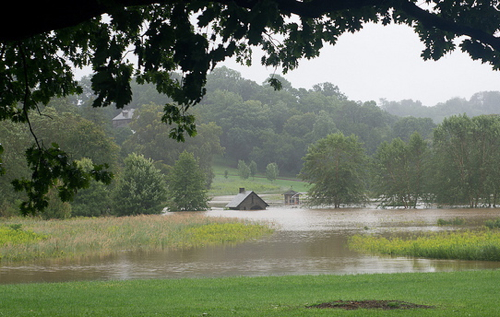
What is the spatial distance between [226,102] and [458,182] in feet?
235

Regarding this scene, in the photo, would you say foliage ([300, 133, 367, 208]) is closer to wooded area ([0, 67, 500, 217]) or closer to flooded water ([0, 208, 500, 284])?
wooded area ([0, 67, 500, 217])

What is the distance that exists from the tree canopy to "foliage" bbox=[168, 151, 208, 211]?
40155 mm

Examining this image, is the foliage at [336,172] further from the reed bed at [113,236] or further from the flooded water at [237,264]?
the flooded water at [237,264]

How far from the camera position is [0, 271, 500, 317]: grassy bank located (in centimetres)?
928

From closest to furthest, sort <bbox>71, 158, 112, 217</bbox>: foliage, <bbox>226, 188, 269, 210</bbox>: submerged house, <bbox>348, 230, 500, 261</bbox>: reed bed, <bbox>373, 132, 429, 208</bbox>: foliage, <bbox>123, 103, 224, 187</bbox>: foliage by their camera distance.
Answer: <bbox>348, 230, 500, 261</bbox>: reed bed
<bbox>71, 158, 112, 217</bbox>: foliage
<bbox>226, 188, 269, 210</bbox>: submerged house
<bbox>373, 132, 429, 208</bbox>: foliage
<bbox>123, 103, 224, 187</bbox>: foliage

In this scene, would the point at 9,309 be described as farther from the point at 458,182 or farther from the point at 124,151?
the point at 124,151

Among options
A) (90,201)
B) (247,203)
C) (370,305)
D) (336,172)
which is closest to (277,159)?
(336,172)

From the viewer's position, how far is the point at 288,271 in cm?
1766

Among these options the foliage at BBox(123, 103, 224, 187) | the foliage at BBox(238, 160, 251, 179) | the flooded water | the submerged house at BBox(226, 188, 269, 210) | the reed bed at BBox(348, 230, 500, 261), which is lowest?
the flooded water

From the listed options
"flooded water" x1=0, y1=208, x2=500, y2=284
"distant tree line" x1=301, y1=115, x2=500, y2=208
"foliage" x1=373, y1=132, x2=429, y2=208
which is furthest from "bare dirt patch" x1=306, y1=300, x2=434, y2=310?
"foliage" x1=373, y1=132, x2=429, y2=208

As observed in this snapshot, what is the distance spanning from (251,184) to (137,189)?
4711cm

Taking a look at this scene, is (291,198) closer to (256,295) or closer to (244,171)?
(244,171)

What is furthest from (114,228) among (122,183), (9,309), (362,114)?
(362,114)

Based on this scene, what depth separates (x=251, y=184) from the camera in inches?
3492
